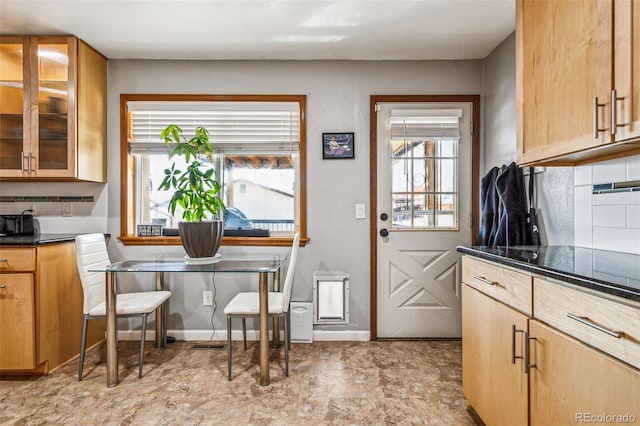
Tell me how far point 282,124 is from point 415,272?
5.56 feet

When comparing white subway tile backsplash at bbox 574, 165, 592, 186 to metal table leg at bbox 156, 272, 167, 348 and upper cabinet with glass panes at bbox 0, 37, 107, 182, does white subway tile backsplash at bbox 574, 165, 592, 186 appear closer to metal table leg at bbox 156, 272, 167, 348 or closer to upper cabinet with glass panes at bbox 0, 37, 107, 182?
metal table leg at bbox 156, 272, 167, 348

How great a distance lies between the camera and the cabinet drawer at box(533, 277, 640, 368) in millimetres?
Answer: 952

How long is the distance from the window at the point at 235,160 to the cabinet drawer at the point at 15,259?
749 millimetres

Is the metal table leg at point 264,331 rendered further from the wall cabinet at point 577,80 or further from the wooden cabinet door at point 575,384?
the wall cabinet at point 577,80

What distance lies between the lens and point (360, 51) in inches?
116

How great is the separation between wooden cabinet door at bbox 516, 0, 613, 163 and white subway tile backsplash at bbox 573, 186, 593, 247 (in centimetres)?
40

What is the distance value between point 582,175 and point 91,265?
302 centimetres

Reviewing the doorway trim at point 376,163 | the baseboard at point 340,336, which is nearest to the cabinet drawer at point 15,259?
the baseboard at point 340,336

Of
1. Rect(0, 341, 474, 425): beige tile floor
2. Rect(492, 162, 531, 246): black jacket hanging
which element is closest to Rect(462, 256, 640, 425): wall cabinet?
Rect(0, 341, 474, 425): beige tile floor

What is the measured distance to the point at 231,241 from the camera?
122 inches

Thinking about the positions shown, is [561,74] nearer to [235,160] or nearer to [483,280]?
[483,280]

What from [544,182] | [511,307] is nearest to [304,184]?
[544,182]

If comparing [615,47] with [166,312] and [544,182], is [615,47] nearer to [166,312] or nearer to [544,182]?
[544,182]

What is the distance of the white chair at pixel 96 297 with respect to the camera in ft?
7.79
